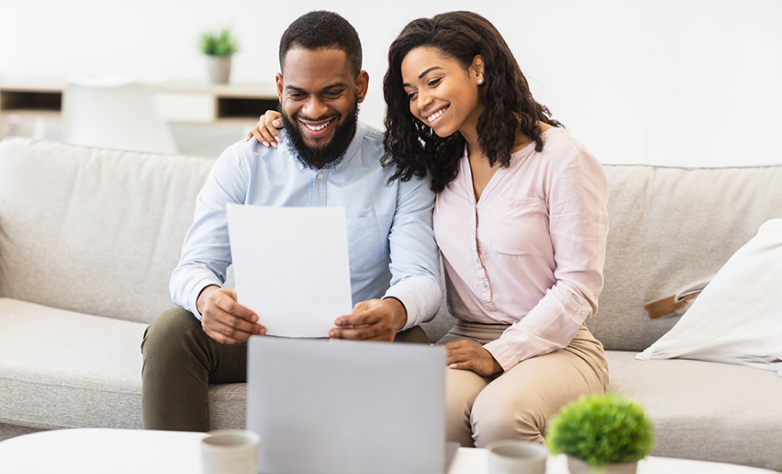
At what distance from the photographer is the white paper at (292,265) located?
4.01 ft

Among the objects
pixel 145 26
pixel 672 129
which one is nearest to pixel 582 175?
pixel 672 129

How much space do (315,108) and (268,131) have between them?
0.64ft

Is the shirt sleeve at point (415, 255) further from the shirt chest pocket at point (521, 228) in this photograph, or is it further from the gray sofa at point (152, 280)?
the gray sofa at point (152, 280)

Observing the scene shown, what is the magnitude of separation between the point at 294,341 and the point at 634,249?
127 centimetres

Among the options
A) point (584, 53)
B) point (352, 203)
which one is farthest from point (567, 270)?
point (584, 53)

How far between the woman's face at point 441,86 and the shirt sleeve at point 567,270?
0.23 m

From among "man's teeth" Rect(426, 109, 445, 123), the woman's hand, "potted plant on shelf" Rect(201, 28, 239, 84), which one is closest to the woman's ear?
"man's teeth" Rect(426, 109, 445, 123)

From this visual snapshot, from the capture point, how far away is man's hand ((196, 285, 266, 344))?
137cm

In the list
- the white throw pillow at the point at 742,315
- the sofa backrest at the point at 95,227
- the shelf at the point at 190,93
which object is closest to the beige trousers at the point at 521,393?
the white throw pillow at the point at 742,315

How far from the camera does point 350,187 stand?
5.79 feet

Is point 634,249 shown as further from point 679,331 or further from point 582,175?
point 582,175

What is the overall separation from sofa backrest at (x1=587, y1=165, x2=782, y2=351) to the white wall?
2.04m

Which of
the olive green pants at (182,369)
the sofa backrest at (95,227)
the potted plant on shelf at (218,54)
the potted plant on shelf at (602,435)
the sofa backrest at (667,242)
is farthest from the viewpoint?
the potted plant on shelf at (218,54)

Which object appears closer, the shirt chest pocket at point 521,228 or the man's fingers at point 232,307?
the man's fingers at point 232,307
